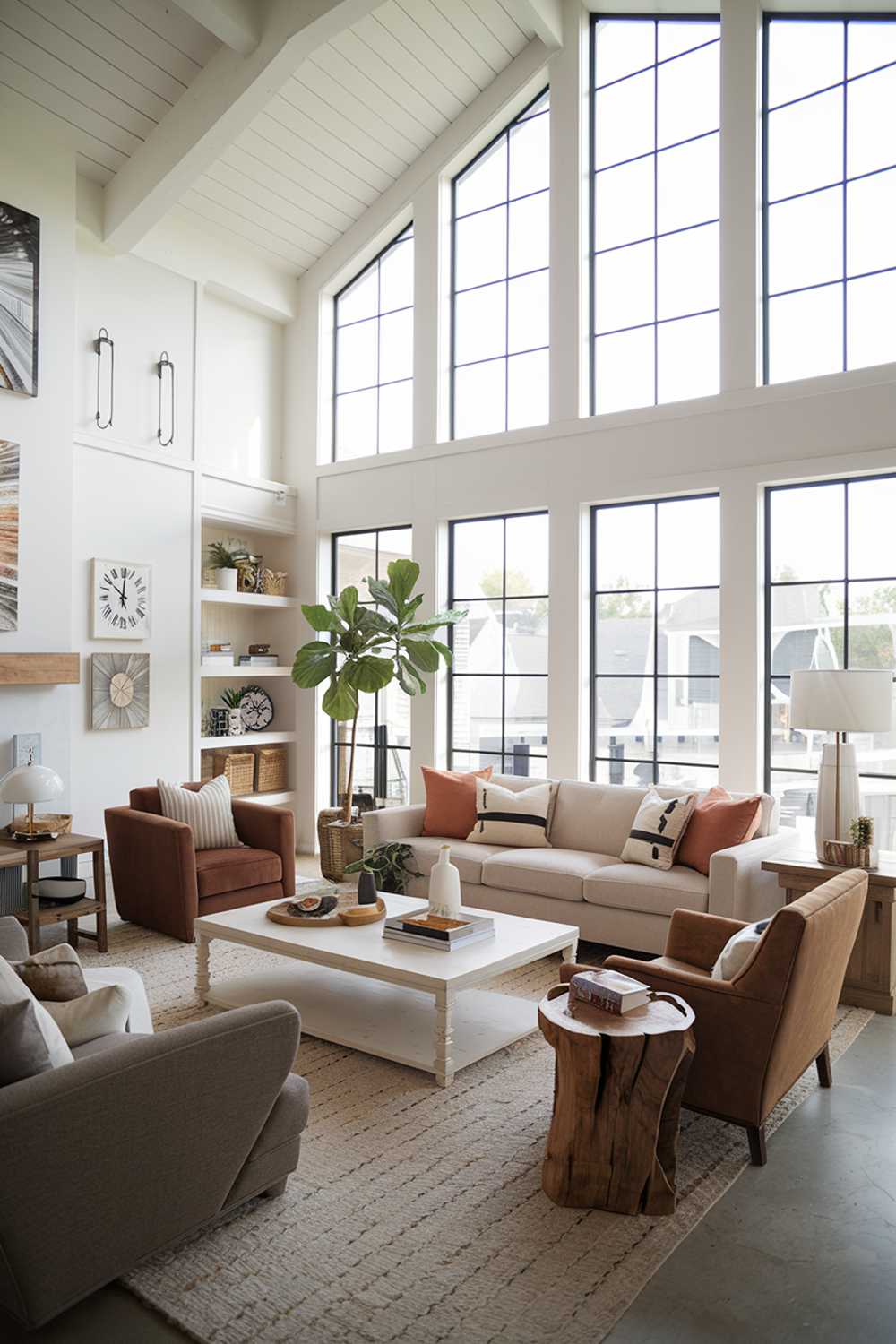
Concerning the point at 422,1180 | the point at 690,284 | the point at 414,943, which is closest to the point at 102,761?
the point at 414,943

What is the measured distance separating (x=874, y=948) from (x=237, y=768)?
4.81m

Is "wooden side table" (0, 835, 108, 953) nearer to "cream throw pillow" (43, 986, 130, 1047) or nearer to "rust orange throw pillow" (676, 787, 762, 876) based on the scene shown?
"cream throw pillow" (43, 986, 130, 1047)

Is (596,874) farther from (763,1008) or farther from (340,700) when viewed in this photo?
(340,700)

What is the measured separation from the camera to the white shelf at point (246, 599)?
712 cm

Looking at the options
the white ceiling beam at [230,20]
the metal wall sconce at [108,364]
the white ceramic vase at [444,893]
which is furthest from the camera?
the metal wall sconce at [108,364]

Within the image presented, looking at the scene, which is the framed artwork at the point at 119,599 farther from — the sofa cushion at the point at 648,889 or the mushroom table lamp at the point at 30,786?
the sofa cushion at the point at 648,889

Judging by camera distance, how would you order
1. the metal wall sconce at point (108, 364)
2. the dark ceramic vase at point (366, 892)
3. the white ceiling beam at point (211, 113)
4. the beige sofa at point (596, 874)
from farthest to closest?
the metal wall sconce at point (108, 364)
the white ceiling beam at point (211, 113)
the beige sofa at point (596, 874)
the dark ceramic vase at point (366, 892)

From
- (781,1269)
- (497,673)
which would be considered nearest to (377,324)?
(497,673)

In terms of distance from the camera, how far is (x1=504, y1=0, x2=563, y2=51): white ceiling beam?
6.18 m

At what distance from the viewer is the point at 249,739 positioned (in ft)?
24.5

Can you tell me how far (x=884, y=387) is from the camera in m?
5.16

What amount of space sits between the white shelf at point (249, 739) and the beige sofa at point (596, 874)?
5.98ft

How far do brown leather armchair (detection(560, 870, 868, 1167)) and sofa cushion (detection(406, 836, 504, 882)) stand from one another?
2.23m

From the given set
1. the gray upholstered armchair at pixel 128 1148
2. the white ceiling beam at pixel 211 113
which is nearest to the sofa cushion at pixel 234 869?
the gray upholstered armchair at pixel 128 1148
